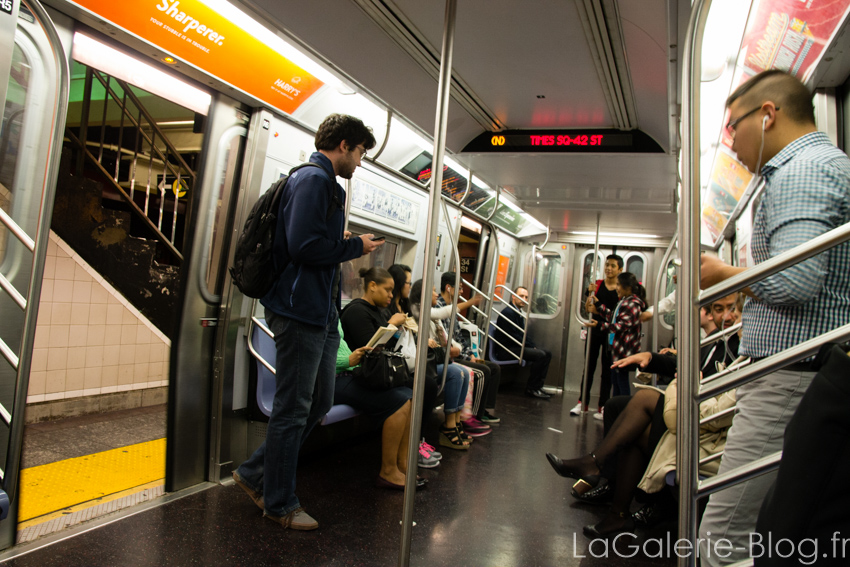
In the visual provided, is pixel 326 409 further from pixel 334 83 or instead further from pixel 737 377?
pixel 737 377

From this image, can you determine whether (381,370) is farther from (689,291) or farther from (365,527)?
(689,291)

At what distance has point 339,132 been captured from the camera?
2.68 metres

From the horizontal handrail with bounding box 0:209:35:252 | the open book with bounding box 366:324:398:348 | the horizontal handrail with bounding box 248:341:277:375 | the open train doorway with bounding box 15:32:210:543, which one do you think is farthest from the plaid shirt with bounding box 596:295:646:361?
the horizontal handrail with bounding box 0:209:35:252

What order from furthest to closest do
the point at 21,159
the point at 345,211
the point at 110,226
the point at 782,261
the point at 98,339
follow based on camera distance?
the point at 110,226 → the point at 98,339 → the point at 345,211 → the point at 21,159 → the point at 782,261

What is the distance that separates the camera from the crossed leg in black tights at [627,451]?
9.88ft

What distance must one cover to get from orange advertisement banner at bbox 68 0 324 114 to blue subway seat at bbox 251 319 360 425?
1497 millimetres

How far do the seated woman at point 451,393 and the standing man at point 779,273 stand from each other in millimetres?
3129

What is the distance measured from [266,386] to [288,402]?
97cm


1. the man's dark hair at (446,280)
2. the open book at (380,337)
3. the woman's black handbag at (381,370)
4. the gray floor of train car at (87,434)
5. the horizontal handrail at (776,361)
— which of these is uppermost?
the man's dark hair at (446,280)

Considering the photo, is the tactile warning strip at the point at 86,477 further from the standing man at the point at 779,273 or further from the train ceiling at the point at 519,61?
the standing man at the point at 779,273

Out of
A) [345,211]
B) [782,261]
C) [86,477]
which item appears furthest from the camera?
[86,477]

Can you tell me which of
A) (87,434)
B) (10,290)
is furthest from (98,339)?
(10,290)

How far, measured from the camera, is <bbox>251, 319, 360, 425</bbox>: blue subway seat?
3.39 metres
